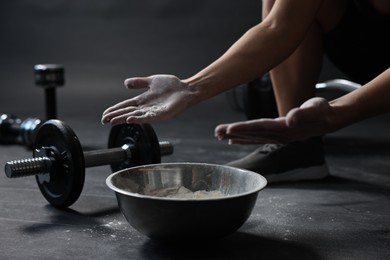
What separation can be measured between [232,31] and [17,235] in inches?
95.4

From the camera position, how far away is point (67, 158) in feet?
4.26

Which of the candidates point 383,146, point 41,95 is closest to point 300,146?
point 383,146

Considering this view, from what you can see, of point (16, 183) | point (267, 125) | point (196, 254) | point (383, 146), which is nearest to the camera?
point (196, 254)

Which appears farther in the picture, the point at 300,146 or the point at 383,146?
the point at 383,146

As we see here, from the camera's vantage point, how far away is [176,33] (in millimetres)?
3492

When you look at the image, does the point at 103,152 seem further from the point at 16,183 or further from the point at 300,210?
the point at 300,210

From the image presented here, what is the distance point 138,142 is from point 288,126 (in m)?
0.42

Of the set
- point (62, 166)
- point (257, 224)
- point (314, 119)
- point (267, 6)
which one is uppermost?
point (267, 6)

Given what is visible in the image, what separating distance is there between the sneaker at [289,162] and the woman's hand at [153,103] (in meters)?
0.39

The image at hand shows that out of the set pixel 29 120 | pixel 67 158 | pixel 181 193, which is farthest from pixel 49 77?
pixel 181 193

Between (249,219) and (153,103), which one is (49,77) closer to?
(153,103)

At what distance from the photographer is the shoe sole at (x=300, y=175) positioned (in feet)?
5.35

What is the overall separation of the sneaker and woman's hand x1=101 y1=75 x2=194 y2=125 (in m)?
0.39

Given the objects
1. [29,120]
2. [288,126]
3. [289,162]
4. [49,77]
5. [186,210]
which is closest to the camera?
[186,210]
